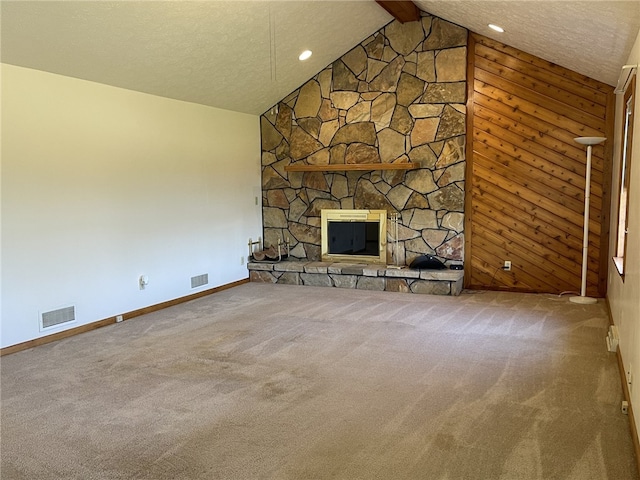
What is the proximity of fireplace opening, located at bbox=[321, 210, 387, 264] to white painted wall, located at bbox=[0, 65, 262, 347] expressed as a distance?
1.23m

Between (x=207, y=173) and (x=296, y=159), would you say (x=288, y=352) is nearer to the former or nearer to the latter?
(x=207, y=173)

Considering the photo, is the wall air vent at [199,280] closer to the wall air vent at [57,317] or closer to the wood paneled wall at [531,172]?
the wall air vent at [57,317]

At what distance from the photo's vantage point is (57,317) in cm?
449

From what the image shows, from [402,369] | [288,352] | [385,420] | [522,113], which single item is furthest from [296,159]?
[385,420]

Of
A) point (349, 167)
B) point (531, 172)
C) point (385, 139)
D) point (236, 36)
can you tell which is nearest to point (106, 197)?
point (236, 36)

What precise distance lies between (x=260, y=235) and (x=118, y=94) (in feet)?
9.64

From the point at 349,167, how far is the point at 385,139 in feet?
1.89

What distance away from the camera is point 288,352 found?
404cm

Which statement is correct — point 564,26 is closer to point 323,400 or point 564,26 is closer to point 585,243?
point 585,243

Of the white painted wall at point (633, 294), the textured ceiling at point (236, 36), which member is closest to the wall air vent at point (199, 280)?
the textured ceiling at point (236, 36)

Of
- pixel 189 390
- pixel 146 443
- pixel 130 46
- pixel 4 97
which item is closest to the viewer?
pixel 146 443

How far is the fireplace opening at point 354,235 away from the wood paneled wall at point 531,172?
1126mm

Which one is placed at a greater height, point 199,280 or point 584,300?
point 199,280

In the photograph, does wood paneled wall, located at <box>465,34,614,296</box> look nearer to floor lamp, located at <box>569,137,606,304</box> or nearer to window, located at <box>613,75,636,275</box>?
floor lamp, located at <box>569,137,606,304</box>
